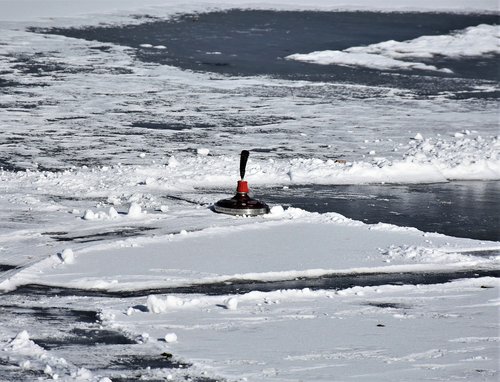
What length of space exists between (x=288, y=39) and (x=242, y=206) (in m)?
15.0

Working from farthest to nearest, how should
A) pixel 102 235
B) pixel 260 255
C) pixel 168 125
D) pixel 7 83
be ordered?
pixel 7 83, pixel 168 125, pixel 102 235, pixel 260 255

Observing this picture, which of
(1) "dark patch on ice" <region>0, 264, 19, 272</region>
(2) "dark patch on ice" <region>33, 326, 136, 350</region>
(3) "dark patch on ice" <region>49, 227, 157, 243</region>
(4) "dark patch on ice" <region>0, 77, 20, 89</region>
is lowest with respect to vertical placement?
(1) "dark patch on ice" <region>0, 264, 19, 272</region>

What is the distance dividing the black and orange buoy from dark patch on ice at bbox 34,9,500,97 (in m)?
8.80

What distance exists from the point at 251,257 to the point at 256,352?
2.17 meters

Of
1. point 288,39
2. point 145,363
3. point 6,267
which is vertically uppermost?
point 288,39

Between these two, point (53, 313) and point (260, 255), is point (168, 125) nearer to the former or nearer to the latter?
point (260, 255)

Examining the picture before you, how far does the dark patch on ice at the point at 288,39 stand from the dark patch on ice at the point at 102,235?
386 inches

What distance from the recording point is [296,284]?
289 inches

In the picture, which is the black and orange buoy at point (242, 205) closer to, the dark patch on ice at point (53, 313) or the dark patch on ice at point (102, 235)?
the dark patch on ice at point (102, 235)

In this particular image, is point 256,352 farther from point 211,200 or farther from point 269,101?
point 269,101

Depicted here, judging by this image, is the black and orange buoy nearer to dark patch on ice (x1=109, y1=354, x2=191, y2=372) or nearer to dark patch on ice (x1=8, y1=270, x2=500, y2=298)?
dark patch on ice (x1=8, y1=270, x2=500, y2=298)

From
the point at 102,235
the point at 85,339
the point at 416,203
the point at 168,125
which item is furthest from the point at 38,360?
the point at 168,125

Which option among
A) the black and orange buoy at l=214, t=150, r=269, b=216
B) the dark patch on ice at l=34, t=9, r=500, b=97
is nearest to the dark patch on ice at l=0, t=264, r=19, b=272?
the black and orange buoy at l=214, t=150, r=269, b=216

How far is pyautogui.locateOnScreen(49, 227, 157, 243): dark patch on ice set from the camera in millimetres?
8383
